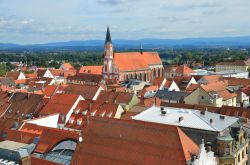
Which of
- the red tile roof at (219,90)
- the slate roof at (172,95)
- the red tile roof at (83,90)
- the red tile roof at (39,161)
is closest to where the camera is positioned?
the red tile roof at (39,161)

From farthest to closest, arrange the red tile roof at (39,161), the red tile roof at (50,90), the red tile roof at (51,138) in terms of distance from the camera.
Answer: the red tile roof at (50,90)
the red tile roof at (51,138)
the red tile roof at (39,161)

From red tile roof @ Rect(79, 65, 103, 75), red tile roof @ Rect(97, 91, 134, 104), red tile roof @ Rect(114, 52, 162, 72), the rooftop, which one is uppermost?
red tile roof @ Rect(114, 52, 162, 72)

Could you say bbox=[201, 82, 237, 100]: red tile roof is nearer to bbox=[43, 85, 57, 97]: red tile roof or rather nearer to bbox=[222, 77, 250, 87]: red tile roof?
bbox=[222, 77, 250, 87]: red tile roof

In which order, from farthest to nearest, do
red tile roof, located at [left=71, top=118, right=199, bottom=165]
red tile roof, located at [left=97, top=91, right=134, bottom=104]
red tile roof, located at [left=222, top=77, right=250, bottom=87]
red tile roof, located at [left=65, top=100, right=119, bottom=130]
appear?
red tile roof, located at [left=222, top=77, right=250, bottom=87], red tile roof, located at [left=97, top=91, right=134, bottom=104], red tile roof, located at [left=65, top=100, right=119, bottom=130], red tile roof, located at [left=71, top=118, right=199, bottom=165]

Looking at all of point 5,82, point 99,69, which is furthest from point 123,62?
point 5,82

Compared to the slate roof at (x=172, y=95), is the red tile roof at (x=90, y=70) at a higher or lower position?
higher

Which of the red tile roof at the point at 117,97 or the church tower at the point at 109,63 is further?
the church tower at the point at 109,63

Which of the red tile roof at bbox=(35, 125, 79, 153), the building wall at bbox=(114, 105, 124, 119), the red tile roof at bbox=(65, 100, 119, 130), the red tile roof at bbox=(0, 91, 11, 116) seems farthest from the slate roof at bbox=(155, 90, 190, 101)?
Answer: the red tile roof at bbox=(35, 125, 79, 153)

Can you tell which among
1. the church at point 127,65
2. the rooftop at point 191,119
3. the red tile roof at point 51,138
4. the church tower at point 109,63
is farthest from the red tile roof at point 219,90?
the church tower at point 109,63

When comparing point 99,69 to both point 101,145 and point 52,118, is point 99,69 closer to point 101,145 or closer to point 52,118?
point 52,118

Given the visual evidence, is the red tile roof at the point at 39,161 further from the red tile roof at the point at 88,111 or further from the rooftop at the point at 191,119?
the red tile roof at the point at 88,111
